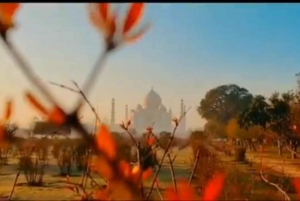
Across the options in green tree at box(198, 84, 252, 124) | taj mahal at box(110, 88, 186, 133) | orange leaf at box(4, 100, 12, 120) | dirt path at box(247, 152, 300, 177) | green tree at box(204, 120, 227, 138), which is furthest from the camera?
green tree at box(198, 84, 252, 124)

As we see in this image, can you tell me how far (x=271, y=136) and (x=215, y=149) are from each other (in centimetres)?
204

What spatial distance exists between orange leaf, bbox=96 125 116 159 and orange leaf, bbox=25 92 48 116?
0.02m

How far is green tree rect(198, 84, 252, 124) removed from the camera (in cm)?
1009

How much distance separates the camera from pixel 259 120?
8.41 metres

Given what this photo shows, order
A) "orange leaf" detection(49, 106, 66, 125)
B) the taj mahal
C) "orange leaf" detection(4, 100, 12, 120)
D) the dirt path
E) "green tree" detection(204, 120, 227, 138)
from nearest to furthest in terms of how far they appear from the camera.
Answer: "orange leaf" detection(49, 106, 66, 125) → "orange leaf" detection(4, 100, 12, 120) → the taj mahal → the dirt path → "green tree" detection(204, 120, 227, 138)

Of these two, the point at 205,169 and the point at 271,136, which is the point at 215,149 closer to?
the point at 205,169

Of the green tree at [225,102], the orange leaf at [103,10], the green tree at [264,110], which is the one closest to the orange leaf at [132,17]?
the orange leaf at [103,10]

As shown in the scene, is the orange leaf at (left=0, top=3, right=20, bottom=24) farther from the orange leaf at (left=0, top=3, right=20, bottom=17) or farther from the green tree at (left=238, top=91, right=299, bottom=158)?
the green tree at (left=238, top=91, right=299, bottom=158)

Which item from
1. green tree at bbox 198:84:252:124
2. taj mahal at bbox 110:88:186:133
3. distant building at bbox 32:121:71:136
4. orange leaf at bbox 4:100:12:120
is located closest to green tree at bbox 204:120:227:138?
taj mahal at bbox 110:88:186:133

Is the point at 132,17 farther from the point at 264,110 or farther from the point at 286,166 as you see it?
the point at 264,110

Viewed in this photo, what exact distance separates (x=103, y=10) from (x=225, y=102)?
36.9ft

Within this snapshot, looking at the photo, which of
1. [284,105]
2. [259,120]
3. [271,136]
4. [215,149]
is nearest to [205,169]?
[215,149]

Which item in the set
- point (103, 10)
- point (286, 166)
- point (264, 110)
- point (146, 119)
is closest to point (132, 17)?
point (103, 10)

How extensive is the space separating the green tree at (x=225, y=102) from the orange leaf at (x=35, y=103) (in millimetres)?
9514
